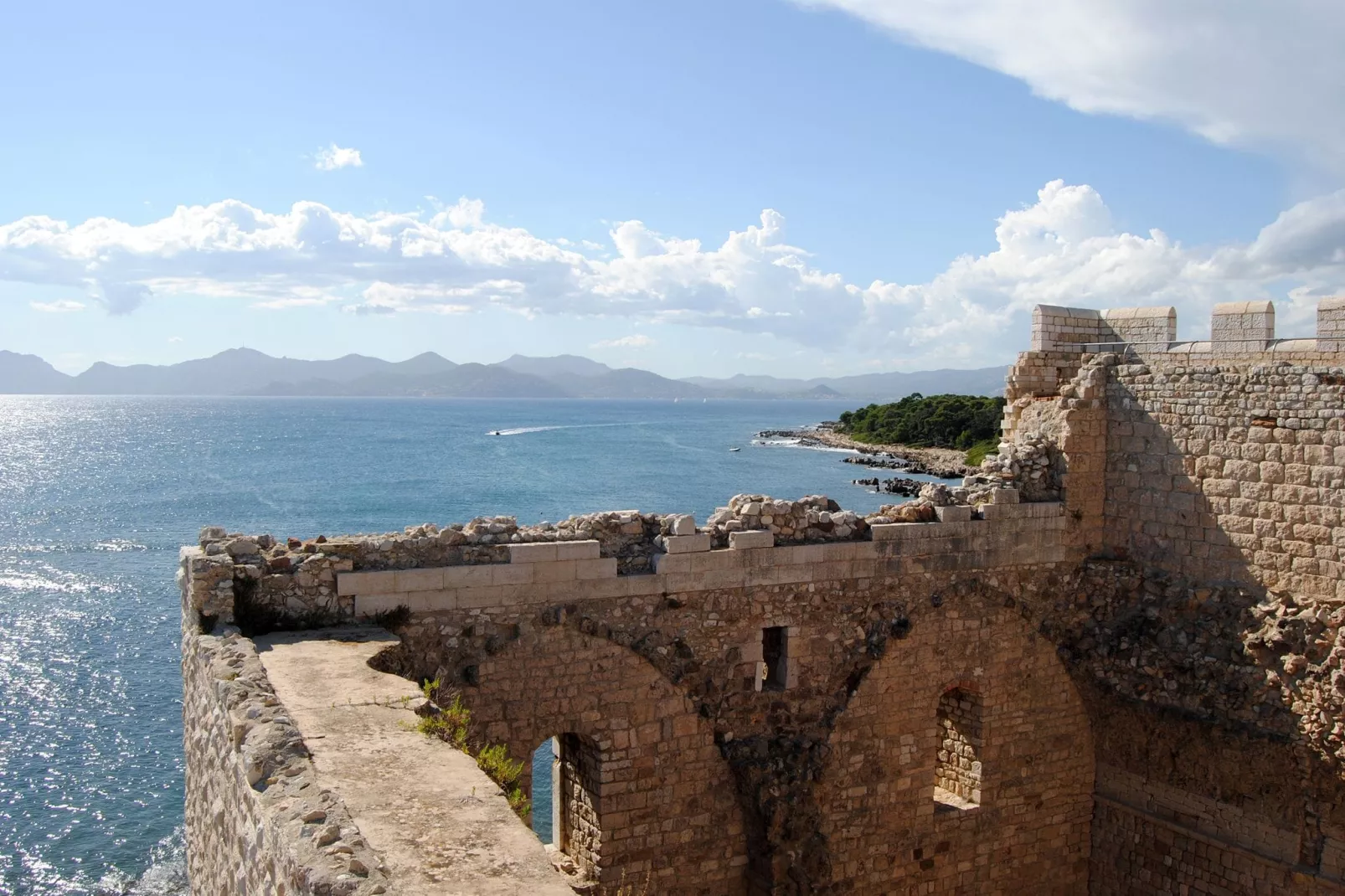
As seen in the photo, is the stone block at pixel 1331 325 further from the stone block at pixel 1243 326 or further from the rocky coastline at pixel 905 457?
the rocky coastline at pixel 905 457

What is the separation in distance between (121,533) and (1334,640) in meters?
50.8

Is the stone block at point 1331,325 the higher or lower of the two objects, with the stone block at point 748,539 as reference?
higher

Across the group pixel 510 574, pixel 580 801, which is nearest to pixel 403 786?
pixel 510 574

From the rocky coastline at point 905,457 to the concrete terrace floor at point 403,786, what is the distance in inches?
2140

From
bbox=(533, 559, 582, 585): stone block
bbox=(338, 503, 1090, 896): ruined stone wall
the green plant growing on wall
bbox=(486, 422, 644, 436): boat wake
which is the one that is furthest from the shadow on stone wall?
bbox=(486, 422, 644, 436): boat wake

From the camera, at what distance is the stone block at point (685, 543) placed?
10.7 meters

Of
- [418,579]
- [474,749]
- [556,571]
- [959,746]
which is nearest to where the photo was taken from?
[474,749]

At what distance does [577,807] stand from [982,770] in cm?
497

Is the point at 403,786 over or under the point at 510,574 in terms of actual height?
under

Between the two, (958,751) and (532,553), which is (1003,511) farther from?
(532,553)

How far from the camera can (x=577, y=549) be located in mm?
10336

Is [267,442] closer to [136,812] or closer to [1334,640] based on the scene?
[136,812]

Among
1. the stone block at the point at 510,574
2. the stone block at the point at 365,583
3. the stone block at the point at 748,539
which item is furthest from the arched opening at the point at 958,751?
the stone block at the point at 365,583

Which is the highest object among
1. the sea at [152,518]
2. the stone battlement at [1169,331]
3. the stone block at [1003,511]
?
→ the stone battlement at [1169,331]
